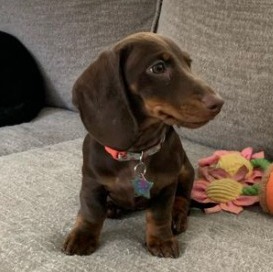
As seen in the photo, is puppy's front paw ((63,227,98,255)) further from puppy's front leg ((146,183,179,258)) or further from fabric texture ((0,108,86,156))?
fabric texture ((0,108,86,156))

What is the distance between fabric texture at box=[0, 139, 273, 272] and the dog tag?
123mm

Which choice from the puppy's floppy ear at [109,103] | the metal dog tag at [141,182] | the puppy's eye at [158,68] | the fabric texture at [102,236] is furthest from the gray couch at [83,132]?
the puppy's eye at [158,68]

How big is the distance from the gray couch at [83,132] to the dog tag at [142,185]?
0.40 feet

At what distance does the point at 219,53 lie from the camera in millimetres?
1658

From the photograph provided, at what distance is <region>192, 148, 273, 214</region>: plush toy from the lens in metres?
1.31

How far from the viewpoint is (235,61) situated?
162 cm

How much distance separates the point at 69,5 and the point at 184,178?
1151 mm

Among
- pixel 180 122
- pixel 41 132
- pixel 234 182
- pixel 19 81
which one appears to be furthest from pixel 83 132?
pixel 180 122

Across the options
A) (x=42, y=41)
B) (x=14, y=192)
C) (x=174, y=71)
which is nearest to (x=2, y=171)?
(x=14, y=192)

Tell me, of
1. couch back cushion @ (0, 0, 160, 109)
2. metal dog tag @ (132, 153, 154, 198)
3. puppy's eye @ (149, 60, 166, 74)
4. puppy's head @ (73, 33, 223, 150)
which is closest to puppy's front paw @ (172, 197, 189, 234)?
metal dog tag @ (132, 153, 154, 198)

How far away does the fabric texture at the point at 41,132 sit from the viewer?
182 centimetres

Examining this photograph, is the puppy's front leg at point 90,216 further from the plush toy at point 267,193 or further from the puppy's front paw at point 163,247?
the plush toy at point 267,193

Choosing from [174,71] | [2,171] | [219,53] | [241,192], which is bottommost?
[2,171]

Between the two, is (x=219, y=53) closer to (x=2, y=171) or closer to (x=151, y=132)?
(x=151, y=132)
